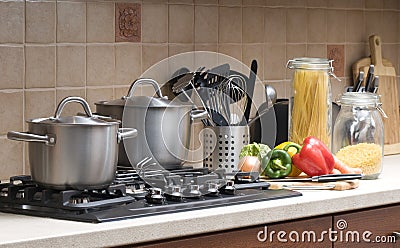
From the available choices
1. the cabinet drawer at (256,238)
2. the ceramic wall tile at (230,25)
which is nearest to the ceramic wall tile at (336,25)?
the ceramic wall tile at (230,25)

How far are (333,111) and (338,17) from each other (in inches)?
20.3

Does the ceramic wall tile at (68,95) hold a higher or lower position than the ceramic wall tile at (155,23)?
lower

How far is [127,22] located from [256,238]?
0.90 meters

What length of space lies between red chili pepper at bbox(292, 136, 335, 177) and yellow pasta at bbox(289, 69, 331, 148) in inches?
7.0

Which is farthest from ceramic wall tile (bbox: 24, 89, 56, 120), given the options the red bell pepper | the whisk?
the red bell pepper

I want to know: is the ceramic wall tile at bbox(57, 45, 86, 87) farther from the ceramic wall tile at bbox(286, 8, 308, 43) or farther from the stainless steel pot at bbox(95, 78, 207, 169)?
the ceramic wall tile at bbox(286, 8, 308, 43)

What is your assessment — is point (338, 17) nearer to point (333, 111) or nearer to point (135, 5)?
point (333, 111)

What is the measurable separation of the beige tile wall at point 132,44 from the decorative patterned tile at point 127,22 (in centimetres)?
2

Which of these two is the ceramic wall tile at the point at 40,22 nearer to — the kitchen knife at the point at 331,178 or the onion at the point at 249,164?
the onion at the point at 249,164

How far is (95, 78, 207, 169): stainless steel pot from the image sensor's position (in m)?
2.25

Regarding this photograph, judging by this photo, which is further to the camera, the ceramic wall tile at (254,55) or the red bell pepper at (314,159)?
the ceramic wall tile at (254,55)

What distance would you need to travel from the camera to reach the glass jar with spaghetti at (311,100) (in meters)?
2.60

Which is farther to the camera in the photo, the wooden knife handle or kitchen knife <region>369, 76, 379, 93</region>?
the wooden knife handle

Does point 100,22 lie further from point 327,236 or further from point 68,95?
point 327,236
